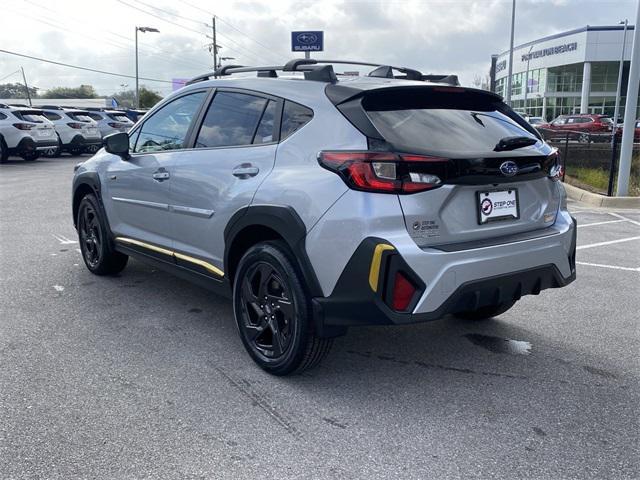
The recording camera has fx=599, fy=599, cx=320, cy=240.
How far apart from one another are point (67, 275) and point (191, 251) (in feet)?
7.03

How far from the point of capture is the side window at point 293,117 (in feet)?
11.1

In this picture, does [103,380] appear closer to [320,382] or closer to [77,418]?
[77,418]

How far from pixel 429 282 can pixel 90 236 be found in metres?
3.89

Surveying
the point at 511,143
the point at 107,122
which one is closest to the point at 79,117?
the point at 107,122

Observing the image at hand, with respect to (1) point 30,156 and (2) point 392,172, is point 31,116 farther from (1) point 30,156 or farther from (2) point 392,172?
(2) point 392,172

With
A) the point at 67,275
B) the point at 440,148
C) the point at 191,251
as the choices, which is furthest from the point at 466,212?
the point at 67,275

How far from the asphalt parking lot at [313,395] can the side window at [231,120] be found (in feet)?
4.46

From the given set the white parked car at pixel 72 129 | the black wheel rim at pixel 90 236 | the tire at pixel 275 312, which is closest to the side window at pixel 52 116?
the white parked car at pixel 72 129

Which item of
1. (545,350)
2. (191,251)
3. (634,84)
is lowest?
(545,350)

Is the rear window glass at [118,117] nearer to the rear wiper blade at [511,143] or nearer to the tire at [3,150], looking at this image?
the tire at [3,150]

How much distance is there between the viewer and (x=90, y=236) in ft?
18.7

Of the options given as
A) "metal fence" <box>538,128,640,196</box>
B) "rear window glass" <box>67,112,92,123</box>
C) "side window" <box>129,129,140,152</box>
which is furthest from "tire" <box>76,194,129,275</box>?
"rear window glass" <box>67,112,92,123</box>

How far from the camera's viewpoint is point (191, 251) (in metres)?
4.20

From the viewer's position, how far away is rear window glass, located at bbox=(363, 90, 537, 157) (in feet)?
10.1
